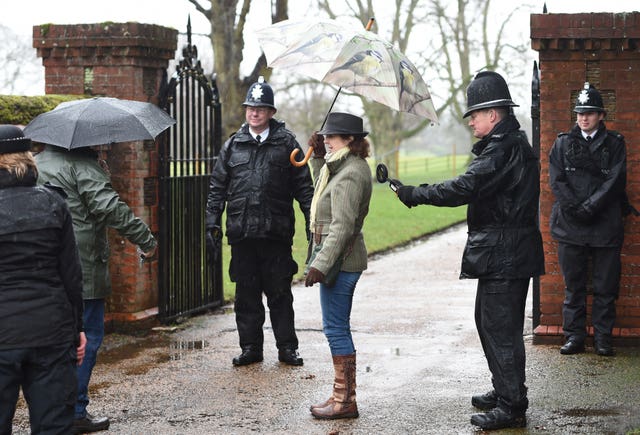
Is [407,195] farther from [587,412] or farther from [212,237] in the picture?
[212,237]

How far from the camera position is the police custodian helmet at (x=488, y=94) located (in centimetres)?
591

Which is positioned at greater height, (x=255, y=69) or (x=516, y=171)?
(x=255, y=69)

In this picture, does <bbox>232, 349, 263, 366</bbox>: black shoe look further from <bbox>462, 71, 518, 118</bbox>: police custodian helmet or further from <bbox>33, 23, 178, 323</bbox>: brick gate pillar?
<bbox>462, 71, 518, 118</bbox>: police custodian helmet

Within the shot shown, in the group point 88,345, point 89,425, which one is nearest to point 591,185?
point 88,345

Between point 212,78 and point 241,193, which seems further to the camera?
point 212,78

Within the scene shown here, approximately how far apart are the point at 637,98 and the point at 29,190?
523 centimetres

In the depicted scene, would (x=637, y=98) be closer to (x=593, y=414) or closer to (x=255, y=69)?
(x=593, y=414)

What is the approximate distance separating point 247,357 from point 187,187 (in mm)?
2382

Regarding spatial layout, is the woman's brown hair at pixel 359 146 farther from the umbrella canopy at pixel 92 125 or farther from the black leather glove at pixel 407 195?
the umbrella canopy at pixel 92 125

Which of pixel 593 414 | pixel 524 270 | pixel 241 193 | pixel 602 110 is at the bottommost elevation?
pixel 593 414

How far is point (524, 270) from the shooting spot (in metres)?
5.88

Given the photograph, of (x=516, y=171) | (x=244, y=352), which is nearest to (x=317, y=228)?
(x=516, y=171)

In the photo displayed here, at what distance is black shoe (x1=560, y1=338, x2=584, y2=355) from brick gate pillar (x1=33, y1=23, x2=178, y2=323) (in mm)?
3606

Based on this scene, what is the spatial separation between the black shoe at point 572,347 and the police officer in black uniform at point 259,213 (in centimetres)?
207
